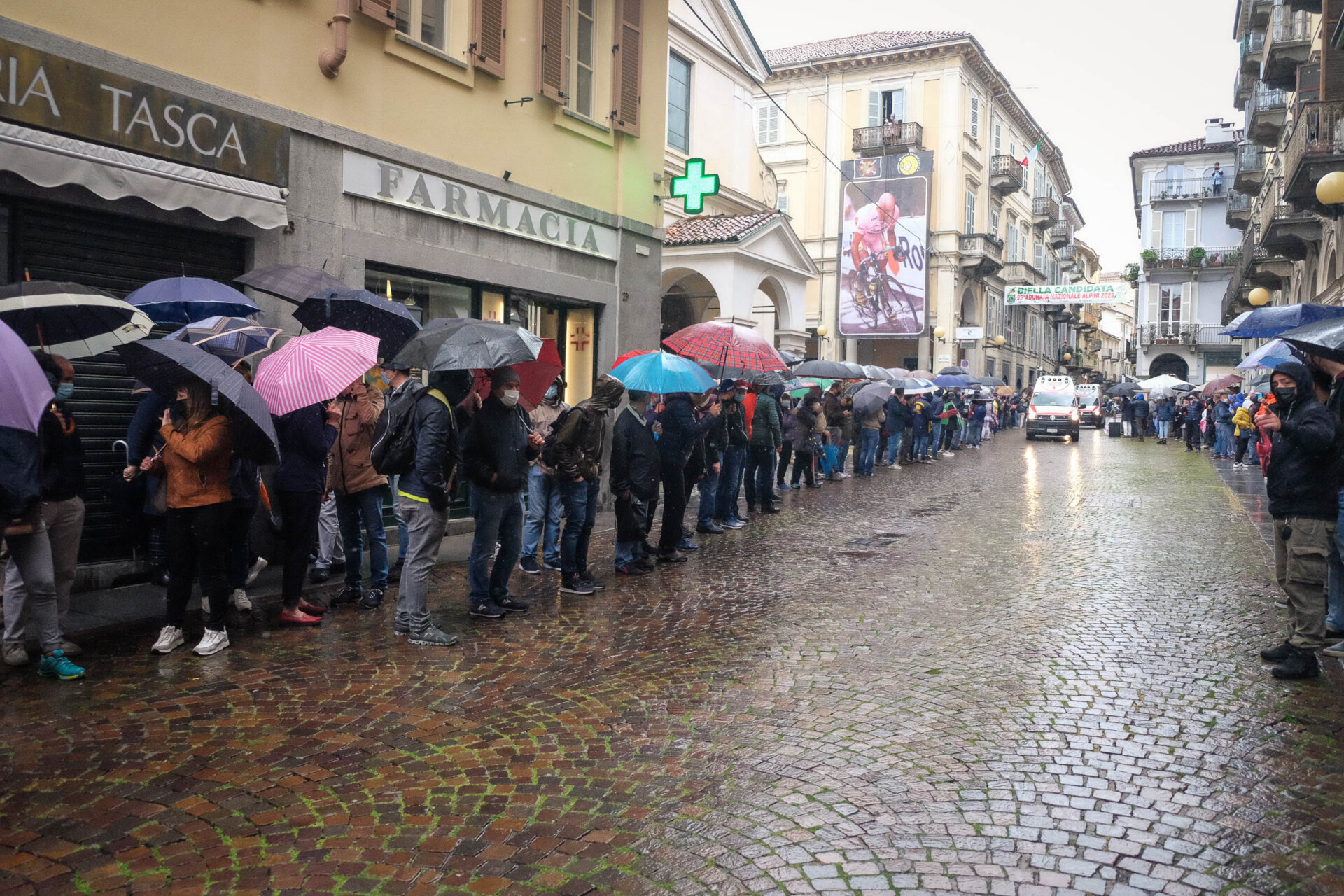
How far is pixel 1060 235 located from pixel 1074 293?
104 ft

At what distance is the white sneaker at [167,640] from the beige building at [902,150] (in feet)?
116

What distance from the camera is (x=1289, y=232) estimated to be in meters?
24.4

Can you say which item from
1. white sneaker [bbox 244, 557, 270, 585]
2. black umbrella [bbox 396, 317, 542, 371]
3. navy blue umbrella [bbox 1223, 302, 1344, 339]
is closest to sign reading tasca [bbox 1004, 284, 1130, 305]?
navy blue umbrella [bbox 1223, 302, 1344, 339]

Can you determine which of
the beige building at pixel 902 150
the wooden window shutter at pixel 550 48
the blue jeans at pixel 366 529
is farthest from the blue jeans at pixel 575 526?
the beige building at pixel 902 150

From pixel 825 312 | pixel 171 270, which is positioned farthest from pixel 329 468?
pixel 825 312

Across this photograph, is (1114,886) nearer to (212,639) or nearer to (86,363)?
(212,639)

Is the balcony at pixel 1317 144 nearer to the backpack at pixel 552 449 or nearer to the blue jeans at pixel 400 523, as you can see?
the backpack at pixel 552 449

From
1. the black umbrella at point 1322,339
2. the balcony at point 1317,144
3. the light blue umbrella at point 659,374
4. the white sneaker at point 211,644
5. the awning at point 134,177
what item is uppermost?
the balcony at point 1317,144

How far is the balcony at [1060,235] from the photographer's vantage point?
6681 centimetres

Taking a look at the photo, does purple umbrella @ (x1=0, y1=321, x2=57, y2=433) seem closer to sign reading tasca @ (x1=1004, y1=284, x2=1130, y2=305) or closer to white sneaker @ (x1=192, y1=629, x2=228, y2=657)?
white sneaker @ (x1=192, y1=629, x2=228, y2=657)

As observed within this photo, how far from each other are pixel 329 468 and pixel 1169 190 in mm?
61060

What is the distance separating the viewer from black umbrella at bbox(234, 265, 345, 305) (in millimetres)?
8445

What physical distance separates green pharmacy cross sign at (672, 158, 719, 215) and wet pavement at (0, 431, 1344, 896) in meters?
9.33

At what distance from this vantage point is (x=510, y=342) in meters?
6.61
